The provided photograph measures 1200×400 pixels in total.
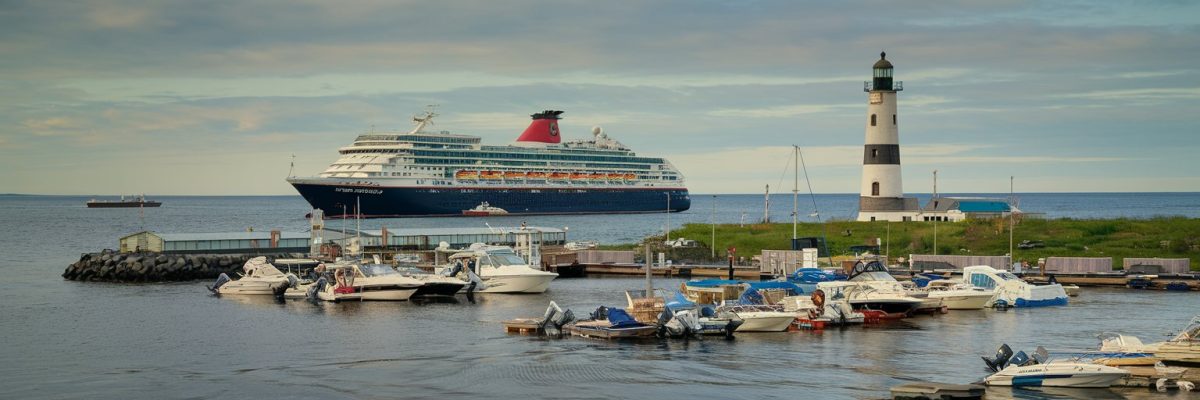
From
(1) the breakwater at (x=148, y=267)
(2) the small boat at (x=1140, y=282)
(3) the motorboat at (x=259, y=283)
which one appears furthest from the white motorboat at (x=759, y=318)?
(1) the breakwater at (x=148, y=267)

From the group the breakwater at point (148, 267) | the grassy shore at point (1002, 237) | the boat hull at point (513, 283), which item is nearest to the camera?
the boat hull at point (513, 283)

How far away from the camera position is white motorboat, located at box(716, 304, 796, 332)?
101ft

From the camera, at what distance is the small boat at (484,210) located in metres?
120

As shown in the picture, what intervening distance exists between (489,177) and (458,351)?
9567 centimetres

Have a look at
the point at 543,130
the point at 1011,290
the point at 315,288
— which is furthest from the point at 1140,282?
the point at 543,130

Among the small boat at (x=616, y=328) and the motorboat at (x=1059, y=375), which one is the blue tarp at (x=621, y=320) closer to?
the small boat at (x=616, y=328)

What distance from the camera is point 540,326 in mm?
31203

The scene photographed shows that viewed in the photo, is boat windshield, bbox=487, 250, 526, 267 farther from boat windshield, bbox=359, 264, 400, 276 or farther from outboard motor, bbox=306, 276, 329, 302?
outboard motor, bbox=306, 276, 329, 302

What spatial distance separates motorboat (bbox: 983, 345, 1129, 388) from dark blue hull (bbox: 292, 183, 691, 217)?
3210 inches

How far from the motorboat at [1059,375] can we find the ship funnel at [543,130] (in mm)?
112566

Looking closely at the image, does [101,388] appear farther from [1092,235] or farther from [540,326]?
[1092,235]

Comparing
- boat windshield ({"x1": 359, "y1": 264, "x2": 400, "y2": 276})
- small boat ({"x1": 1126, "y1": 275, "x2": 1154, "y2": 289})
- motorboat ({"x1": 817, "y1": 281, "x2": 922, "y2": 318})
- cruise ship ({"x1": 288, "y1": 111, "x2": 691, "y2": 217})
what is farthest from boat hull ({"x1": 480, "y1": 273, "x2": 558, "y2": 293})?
cruise ship ({"x1": 288, "y1": 111, "x2": 691, "y2": 217})

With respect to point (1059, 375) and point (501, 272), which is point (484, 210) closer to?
point (501, 272)

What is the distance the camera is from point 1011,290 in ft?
124
